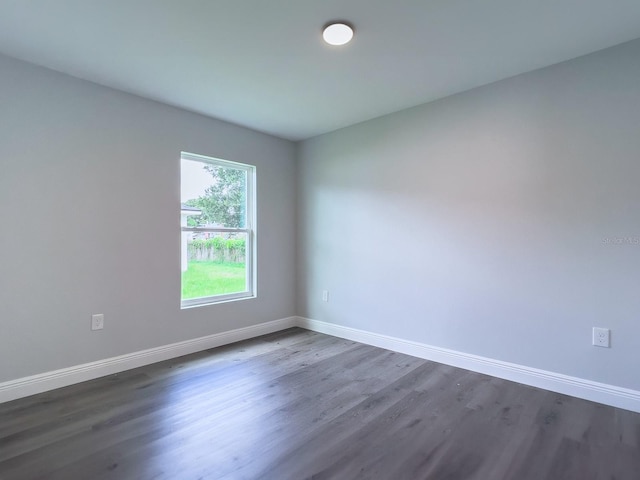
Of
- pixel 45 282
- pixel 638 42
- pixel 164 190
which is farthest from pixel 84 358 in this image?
pixel 638 42

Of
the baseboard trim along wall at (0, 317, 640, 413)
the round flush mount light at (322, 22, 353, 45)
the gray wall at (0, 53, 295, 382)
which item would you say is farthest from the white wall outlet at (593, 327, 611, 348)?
the gray wall at (0, 53, 295, 382)

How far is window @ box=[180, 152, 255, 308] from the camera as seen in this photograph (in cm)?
337

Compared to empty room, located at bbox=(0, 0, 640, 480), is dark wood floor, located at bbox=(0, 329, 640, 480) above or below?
below

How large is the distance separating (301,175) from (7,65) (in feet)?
9.20

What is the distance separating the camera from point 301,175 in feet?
14.2

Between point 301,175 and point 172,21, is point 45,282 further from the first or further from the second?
point 301,175

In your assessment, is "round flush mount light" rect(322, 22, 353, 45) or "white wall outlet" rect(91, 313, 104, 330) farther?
"white wall outlet" rect(91, 313, 104, 330)

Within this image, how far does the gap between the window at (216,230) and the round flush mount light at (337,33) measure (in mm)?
1895

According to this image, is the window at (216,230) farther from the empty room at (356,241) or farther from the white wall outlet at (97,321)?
the white wall outlet at (97,321)

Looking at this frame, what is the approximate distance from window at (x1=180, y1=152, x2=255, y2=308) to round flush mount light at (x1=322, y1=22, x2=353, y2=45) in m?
1.90

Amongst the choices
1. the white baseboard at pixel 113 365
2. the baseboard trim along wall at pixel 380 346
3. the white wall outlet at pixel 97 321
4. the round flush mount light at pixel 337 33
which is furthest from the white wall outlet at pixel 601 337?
the white wall outlet at pixel 97 321

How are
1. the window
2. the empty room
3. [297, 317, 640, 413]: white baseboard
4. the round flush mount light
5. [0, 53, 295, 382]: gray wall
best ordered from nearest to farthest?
1. the empty room
2. the round flush mount light
3. [297, 317, 640, 413]: white baseboard
4. [0, 53, 295, 382]: gray wall
5. the window

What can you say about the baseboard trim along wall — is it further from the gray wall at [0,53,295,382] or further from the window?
the window

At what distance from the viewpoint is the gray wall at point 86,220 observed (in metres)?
2.37
